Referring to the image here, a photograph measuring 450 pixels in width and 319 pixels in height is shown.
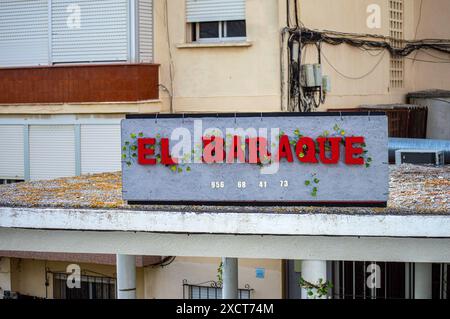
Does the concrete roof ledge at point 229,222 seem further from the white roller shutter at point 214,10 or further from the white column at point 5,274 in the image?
the white column at point 5,274

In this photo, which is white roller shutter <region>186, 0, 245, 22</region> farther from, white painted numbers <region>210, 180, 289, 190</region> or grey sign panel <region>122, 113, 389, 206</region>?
white painted numbers <region>210, 180, 289, 190</region>

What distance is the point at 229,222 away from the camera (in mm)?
12453

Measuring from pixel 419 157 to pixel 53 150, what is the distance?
28.6 ft

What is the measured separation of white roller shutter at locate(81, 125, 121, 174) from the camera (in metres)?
22.9

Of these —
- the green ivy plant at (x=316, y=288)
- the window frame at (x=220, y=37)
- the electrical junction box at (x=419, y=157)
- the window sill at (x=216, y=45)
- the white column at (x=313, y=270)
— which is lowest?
the green ivy plant at (x=316, y=288)

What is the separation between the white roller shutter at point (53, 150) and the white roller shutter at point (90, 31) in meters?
1.60

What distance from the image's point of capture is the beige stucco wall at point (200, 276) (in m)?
21.6

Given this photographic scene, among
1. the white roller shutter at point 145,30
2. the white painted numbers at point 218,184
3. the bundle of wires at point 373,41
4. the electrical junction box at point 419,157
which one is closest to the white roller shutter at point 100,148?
the white roller shutter at point 145,30

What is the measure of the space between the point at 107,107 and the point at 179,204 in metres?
9.84

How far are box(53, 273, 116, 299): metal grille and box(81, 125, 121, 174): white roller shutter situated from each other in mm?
2498

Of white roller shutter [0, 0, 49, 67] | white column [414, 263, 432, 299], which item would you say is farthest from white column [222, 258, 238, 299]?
white roller shutter [0, 0, 49, 67]

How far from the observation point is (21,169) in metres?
24.1
